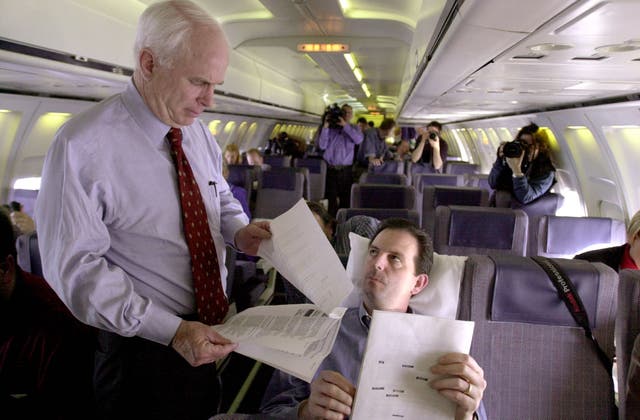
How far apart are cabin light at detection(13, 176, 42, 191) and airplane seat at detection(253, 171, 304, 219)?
2.84 m

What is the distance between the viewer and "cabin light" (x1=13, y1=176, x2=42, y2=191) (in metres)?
5.01

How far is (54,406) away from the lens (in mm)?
1975

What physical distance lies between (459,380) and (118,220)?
1.17 metres

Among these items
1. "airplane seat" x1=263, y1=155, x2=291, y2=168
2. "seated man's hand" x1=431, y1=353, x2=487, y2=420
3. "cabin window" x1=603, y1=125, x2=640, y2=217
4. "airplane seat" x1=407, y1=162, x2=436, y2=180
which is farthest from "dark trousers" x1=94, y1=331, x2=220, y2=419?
"airplane seat" x1=263, y1=155, x2=291, y2=168

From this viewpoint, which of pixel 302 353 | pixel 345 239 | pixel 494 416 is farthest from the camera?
pixel 345 239

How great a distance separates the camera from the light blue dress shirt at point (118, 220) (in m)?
1.49

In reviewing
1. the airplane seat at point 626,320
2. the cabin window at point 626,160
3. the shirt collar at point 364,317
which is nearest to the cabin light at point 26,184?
the shirt collar at point 364,317

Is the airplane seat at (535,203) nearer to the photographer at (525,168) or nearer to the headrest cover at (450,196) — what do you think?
the photographer at (525,168)

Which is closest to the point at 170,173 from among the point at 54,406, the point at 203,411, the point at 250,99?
the point at 203,411

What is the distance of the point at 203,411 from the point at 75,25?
265cm

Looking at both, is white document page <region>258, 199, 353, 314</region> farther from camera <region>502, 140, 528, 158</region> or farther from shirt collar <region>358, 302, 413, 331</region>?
camera <region>502, 140, 528, 158</region>

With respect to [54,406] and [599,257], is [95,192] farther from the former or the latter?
[599,257]

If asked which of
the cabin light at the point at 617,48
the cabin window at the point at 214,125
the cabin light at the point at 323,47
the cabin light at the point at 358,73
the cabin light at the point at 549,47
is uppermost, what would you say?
the cabin light at the point at 358,73

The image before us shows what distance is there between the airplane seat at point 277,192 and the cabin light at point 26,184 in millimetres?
2844
